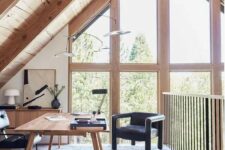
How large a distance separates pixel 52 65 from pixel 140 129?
87.4 inches

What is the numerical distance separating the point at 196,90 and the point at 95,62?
6.83 feet

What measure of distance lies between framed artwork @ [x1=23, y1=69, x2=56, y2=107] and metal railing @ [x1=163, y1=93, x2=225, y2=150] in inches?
88.4

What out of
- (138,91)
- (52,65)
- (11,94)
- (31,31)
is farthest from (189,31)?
(11,94)

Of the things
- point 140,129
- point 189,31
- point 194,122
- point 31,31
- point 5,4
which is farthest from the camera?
point 189,31

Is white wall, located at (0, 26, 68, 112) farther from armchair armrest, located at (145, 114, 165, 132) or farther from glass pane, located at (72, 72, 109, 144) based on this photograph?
armchair armrest, located at (145, 114, 165, 132)

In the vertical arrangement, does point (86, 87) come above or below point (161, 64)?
below

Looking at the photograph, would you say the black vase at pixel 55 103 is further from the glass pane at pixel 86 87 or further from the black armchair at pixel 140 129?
the black armchair at pixel 140 129

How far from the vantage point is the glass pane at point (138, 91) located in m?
6.27

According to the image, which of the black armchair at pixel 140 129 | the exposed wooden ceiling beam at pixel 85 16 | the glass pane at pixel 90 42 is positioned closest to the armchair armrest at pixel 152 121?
the black armchair at pixel 140 129

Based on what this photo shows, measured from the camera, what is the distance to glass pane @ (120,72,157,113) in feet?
20.6

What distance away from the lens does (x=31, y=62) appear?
6117 mm

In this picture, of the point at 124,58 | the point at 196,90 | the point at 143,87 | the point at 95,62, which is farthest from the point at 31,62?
the point at 196,90

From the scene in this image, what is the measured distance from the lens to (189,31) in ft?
20.8

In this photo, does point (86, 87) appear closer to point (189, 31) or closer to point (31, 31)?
point (31, 31)
